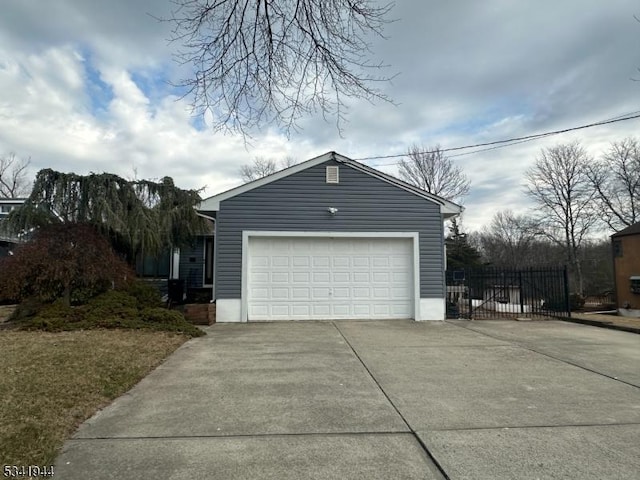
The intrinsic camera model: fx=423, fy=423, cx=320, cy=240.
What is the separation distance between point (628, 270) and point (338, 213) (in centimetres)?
1361

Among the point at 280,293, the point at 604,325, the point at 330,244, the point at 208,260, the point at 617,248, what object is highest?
the point at 617,248

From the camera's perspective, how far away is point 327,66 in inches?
188

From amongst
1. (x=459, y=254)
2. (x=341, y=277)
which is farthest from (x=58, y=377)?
(x=459, y=254)

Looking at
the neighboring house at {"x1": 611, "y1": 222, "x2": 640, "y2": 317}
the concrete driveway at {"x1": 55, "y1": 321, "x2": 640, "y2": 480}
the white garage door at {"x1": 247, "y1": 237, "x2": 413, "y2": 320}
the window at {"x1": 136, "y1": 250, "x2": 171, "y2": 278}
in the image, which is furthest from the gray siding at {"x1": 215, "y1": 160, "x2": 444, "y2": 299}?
the neighboring house at {"x1": 611, "y1": 222, "x2": 640, "y2": 317}

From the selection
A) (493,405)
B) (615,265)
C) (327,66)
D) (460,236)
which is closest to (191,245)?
(327,66)

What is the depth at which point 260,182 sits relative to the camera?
11.3m

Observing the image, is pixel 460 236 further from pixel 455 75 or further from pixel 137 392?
pixel 137 392

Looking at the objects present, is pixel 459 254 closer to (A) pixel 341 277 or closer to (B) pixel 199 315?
(A) pixel 341 277

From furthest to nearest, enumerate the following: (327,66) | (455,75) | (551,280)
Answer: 1. (551,280)
2. (455,75)
3. (327,66)

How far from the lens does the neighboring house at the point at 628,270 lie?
16.8 meters

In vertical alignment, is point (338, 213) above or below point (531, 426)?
above

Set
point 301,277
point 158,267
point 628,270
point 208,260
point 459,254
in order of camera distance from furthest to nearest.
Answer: point 459,254 → point 628,270 → point 208,260 → point 158,267 → point 301,277

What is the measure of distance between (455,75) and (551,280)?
25.1ft

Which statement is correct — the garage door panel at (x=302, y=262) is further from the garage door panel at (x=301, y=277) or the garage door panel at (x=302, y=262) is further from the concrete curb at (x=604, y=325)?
the concrete curb at (x=604, y=325)
